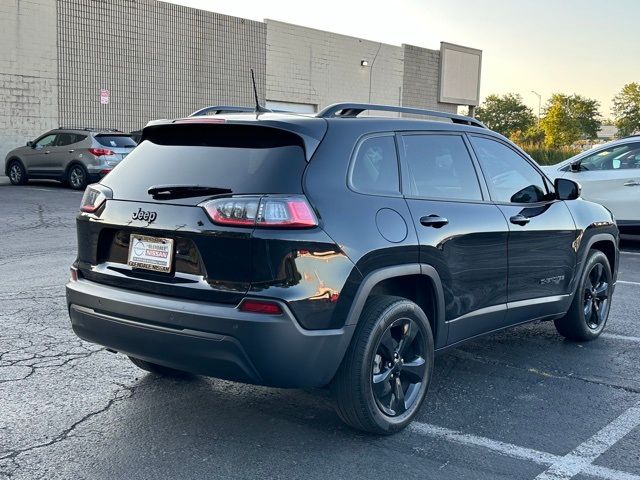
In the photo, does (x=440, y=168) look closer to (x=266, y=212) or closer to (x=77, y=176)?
(x=266, y=212)

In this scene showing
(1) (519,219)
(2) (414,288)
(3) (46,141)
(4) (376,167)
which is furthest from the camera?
(3) (46,141)

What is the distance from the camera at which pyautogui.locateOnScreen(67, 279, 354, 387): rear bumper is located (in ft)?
12.4

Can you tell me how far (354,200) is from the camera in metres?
4.12

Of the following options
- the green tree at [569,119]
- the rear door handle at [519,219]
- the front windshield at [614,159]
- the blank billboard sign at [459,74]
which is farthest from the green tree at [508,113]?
the rear door handle at [519,219]

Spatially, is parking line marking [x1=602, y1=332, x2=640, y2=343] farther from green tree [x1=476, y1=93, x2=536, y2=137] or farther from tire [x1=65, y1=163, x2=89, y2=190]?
green tree [x1=476, y1=93, x2=536, y2=137]

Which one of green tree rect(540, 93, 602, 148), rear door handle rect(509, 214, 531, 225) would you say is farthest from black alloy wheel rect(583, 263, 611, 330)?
green tree rect(540, 93, 602, 148)

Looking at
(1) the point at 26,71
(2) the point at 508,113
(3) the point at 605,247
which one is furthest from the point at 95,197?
(2) the point at 508,113

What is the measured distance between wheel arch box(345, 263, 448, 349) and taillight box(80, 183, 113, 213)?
5.06ft

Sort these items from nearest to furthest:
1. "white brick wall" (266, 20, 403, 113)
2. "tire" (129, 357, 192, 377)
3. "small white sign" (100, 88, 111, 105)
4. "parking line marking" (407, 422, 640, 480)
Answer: "parking line marking" (407, 422, 640, 480) → "tire" (129, 357, 192, 377) → "small white sign" (100, 88, 111, 105) → "white brick wall" (266, 20, 403, 113)

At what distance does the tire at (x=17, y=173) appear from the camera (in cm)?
2152

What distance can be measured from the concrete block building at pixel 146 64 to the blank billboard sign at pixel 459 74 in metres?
5.70

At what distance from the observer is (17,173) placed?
21.7 metres

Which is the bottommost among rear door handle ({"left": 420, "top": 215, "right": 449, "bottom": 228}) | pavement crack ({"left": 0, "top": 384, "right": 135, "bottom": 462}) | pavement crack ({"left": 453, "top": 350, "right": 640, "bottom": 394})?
pavement crack ({"left": 0, "top": 384, "right": 135, "bottom": 462})

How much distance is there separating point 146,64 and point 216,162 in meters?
24.7
